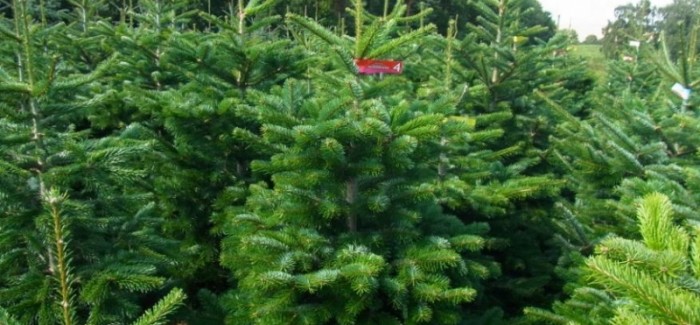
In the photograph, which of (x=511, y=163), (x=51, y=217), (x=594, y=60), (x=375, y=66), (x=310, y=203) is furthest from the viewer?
(x=594, y=60)

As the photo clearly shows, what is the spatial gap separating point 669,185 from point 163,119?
399 centimetres

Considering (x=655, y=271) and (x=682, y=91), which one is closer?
(x=655, y=271)

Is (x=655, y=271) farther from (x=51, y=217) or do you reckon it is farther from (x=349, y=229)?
(x=51, y=217)

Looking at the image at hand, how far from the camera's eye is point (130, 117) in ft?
18.3

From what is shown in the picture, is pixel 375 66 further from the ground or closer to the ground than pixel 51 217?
further from the ground

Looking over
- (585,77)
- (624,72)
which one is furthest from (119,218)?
(585,77)

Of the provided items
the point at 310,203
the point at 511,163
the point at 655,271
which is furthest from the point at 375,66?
→ the point at 511,163

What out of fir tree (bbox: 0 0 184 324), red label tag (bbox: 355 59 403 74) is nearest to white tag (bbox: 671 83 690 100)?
red label tag (bbox: 355 59 403 74)

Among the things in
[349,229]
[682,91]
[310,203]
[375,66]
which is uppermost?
[375,66]

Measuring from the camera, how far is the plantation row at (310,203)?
279 cm

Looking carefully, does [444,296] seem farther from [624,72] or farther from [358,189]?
[624,72]

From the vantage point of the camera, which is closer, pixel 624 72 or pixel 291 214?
pixel 291 214

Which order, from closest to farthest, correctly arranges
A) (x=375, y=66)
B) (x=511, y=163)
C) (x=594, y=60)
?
(x=375, y=66)
(x=511, y=163)
(x=594, y=60)

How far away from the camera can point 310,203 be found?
3182 millimetres
